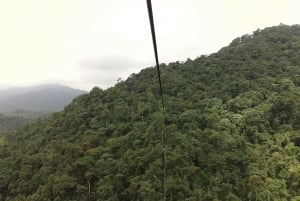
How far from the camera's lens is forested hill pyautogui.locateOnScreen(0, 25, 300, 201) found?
1852cm

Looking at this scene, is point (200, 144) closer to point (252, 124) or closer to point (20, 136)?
point (252, 124)

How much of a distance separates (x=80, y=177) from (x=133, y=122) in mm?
6363

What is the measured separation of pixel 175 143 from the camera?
68.8ft

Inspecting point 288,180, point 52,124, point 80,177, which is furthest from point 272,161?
point 52,124

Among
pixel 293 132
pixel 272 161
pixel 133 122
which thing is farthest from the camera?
pixel 133 122

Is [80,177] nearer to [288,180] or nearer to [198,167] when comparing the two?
[198,167]

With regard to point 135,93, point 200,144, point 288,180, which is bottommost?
point 288,180

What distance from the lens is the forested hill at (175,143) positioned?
1852 centimetres

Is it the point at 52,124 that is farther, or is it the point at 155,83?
the point at 155,83

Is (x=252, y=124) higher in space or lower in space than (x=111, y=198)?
higher

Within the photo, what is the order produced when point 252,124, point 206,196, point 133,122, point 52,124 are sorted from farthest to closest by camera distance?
point 52,124, point 133,122, point 252,124, point 206,196

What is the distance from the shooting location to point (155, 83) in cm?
3116

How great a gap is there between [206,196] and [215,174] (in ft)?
6.93

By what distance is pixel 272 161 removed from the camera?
2017cm
